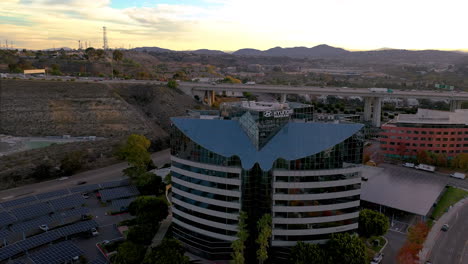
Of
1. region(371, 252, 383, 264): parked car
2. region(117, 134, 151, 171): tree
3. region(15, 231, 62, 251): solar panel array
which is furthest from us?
region(117, 134, 151, 171): tree

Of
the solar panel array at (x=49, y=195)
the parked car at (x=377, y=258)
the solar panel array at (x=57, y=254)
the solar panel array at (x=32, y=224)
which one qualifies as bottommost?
the parked car at (x=377, y=258)

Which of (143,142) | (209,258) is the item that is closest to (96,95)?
(143,142)

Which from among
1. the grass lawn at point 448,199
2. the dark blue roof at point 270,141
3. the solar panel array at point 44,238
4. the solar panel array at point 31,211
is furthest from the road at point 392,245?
the solar panel array at point 31,211

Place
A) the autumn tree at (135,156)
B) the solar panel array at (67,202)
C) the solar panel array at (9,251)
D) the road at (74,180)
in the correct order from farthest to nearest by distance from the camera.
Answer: the autumn tree at (135,156) < the road at (74,180) < the solar panel array at (67,202) < the solar panel array at (9,251)

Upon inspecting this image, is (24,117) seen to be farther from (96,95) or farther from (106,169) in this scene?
(106,169)

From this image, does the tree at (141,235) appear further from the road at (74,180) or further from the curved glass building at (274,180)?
the road at (74,180)

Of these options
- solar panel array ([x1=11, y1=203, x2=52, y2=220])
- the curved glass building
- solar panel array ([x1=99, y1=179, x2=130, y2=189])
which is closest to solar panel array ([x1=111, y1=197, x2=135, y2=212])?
solar panel array ([x1=99, y1=179, x2=130, y2=189])

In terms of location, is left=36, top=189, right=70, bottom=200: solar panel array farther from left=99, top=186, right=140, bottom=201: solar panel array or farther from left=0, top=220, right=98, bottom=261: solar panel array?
left=0, top=220, right=98, bottom=261: solar panel array

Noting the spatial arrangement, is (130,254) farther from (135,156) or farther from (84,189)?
(135,156)
